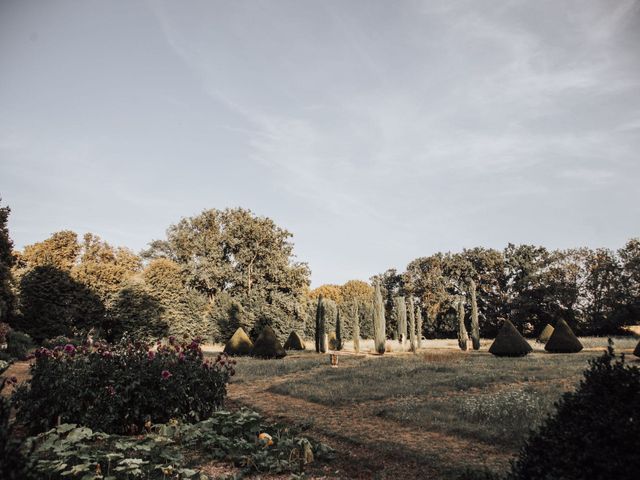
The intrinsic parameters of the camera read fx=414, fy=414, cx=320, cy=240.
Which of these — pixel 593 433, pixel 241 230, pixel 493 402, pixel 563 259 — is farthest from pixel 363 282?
pixel 593 433

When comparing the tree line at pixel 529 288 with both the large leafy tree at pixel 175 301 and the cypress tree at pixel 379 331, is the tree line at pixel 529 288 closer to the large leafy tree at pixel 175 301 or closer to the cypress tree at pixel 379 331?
the cypress tree at pixel 379 331

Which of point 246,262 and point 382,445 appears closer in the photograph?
point 382,445

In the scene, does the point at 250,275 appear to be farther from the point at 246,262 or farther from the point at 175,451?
the point at 175,451

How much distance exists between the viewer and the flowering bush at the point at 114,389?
749cm

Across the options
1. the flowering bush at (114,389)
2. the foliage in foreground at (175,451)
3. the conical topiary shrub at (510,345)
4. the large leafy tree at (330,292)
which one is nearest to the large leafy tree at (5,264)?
the flowering bush at (114,389)

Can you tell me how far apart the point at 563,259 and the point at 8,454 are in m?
52.5

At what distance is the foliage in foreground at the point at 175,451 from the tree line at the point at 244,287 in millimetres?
14100

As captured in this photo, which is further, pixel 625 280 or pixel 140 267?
pixel 140 267

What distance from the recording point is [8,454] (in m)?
2.46

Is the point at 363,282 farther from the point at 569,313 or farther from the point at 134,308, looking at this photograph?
the point at 134,308

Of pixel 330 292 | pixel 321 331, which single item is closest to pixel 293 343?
pixel 321 331

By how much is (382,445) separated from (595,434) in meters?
4.87

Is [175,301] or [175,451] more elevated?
[175,301]

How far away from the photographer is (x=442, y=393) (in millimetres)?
11836
